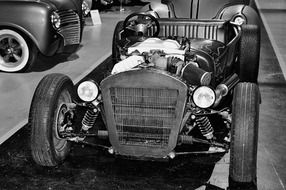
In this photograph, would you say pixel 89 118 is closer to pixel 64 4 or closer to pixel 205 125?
pixel 205 125

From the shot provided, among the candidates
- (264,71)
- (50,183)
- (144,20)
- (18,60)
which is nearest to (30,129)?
(50,183)

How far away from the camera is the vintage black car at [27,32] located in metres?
6.48

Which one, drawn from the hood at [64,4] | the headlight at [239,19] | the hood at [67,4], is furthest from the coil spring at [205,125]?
the hood at [67,4]

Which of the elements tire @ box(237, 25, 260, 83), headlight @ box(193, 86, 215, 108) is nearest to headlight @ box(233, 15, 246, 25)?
tire @ box(237, 25, 260, 83)

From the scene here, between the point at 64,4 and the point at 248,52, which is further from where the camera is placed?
the point at 64,4

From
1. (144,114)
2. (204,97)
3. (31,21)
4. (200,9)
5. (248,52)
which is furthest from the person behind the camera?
(31,21)

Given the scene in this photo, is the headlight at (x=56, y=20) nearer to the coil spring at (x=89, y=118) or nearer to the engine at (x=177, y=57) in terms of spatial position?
the engine at (x=177, y=57)

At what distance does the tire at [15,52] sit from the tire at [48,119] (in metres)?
2.97

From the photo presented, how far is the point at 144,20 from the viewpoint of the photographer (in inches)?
201

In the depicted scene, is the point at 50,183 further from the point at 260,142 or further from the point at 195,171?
the point at 260,142

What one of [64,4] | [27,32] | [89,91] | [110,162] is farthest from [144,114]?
[64,4]

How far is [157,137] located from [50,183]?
0.92 meters

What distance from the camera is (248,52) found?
16.4 ft

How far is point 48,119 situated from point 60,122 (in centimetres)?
25
